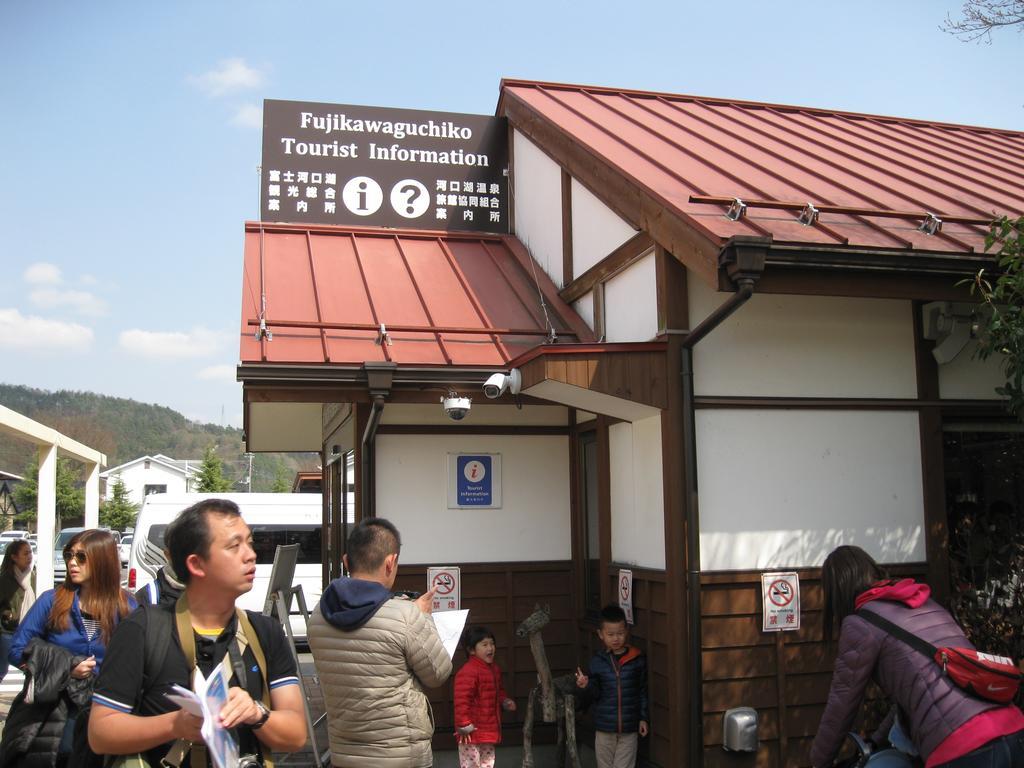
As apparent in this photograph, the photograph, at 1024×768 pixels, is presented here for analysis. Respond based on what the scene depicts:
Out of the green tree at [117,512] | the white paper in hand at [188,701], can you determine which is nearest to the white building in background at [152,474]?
the green tree at [117,512]

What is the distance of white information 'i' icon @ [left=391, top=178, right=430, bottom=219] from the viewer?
11.7 m

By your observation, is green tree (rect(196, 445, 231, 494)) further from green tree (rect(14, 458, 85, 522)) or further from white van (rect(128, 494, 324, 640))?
white van (rect(128, 494, 324, 640))

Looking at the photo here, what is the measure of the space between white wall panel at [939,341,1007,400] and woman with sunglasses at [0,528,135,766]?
19.4 ft

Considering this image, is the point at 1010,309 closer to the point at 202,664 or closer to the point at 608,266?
the point at 608,266

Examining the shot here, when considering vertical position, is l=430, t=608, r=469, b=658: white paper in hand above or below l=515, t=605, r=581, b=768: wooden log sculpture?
above

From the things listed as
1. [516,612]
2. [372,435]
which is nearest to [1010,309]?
[516,612]

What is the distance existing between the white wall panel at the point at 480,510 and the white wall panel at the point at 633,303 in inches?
58.1

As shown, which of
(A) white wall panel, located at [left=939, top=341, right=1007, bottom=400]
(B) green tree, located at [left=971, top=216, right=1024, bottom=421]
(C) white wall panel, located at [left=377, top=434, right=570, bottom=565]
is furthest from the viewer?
(C) white wall panel, located at [left=377, top=434, right=570, bottom=565]

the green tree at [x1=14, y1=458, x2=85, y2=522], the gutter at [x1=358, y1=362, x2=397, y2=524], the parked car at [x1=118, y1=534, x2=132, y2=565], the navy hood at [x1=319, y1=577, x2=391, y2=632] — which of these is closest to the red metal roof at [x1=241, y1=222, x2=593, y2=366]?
the gutter at [x1=358, y1=362, x2=397, y2=524]

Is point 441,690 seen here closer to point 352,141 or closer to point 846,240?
point 846,240

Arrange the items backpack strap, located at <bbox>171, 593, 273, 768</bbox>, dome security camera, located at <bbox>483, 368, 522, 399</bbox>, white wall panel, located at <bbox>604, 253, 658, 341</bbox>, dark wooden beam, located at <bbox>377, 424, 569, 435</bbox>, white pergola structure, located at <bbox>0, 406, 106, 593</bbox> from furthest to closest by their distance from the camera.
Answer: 1. white pergola structure, located at <bbox>0, 406, 106, 593</bbox>
2. dark wooden beam, located at <bbox>377, 424, 569, 435</bbox>
3. dome security camera, located at <bbox>483, 368, 522, 399</bbox>
4. white wall panel, located at <bbox>604, 253, 658, 341</bbox>
5. backpack strap, located at <bbox>171, 593, 273, 768</bbox>

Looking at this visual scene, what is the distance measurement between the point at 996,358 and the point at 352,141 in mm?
Answer: 7596

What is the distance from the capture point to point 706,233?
608cm

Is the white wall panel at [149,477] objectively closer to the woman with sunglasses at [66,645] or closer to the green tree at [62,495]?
the green tree at [62,495]
